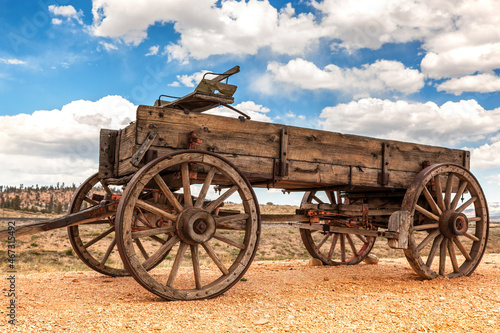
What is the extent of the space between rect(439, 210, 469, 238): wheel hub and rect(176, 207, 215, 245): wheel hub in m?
3.77

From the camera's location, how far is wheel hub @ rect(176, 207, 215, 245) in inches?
193

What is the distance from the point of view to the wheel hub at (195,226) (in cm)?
490

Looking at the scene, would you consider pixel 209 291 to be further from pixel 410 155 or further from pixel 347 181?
pixel 410 155

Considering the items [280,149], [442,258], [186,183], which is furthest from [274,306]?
[442,258]

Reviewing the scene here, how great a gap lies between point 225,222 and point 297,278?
206cm

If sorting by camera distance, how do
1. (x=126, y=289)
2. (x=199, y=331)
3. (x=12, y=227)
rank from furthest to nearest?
(x=126, y=289)
(x=12, y=227)
(x=199, y=331)

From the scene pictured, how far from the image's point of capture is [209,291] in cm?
497

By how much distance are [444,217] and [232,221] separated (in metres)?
3.51

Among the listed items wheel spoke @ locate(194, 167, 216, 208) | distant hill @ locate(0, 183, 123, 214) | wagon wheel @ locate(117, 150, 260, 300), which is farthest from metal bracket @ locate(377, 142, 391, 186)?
distant hill @ locate(0, 183, 123, 214)

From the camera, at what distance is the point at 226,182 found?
5.91m

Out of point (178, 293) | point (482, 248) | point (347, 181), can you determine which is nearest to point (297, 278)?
point (347, 181)

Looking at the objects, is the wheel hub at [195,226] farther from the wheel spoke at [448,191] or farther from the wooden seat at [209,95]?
the wheel spoke at [448,191]

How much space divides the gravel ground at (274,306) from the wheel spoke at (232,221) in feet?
2.64

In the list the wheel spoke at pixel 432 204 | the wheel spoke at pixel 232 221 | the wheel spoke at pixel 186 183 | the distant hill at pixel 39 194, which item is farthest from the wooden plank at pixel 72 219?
the distant hill at pixel 39 194
